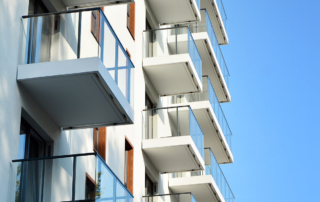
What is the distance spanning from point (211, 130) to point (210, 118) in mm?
1223

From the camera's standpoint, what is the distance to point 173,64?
20.1 m

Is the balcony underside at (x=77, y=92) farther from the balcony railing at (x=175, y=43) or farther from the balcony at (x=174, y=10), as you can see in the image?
the balcony at (x=174, y=10)

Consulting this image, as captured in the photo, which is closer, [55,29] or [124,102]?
[55,29]

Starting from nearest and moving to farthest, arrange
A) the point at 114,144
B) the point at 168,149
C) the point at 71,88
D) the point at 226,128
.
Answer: the point at 71,88 < the point at 114,144 < the point at 168,149 < the point at 226,128

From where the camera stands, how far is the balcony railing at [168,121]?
64.4 feet

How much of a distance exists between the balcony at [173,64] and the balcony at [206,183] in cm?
312

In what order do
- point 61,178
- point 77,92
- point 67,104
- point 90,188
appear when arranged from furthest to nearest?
point 67,104 → point 77,92 → point 61,178 → point 90,188

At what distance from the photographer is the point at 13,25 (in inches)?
412

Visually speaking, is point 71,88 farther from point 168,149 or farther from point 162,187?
point 162,187

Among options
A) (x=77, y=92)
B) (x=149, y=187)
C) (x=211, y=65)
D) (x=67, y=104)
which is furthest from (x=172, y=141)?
(x=211, y=65)

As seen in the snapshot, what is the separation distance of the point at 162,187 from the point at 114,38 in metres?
9.84

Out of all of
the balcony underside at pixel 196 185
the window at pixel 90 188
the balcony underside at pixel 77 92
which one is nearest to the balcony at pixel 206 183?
the balcony underside at pixel 196 185

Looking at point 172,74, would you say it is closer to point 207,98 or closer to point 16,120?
point 207,98

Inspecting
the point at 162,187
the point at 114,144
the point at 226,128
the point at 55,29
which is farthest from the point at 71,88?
the point at 226,128
